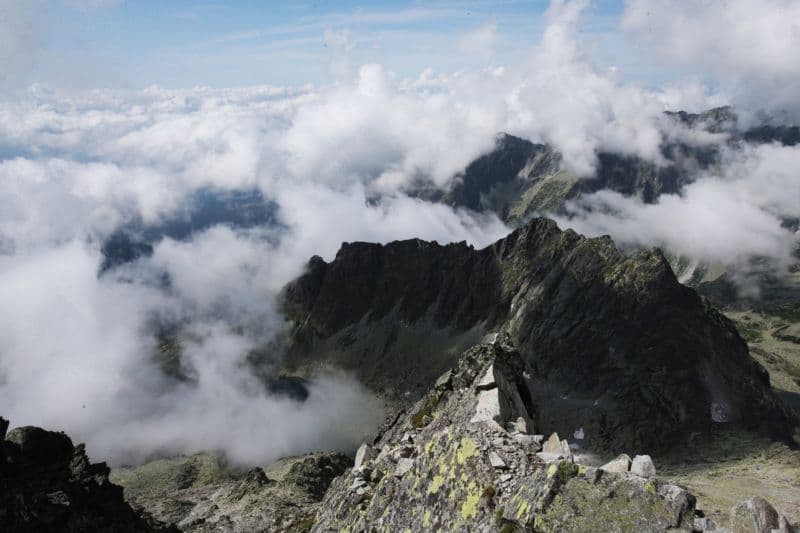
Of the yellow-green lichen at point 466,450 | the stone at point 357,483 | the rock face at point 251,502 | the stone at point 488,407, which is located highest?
the stone at point 488,407

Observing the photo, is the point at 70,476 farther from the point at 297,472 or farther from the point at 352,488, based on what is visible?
the point at 297,472

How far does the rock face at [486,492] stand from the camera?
49.7 feet

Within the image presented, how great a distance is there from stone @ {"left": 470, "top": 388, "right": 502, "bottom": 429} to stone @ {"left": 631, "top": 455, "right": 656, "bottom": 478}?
24.6 ft

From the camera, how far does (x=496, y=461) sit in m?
19.8

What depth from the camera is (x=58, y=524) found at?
50781 mm

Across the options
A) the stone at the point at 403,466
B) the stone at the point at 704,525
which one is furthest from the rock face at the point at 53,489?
the stone at the point at 704,525

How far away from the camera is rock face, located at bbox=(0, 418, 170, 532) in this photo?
48.1 meters

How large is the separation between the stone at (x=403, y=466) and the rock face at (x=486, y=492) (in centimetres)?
7

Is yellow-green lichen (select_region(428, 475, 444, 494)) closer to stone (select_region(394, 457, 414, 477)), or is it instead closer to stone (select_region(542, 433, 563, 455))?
stone (select_region(394, 457, 414, 477))

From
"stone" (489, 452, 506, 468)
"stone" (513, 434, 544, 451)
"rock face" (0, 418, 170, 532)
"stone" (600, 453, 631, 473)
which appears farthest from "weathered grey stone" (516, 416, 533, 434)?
"rock face" (0, 418, 170, 532)

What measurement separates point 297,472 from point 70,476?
303ft

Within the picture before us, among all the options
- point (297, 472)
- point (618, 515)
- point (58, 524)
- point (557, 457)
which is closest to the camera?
point (618, 515)

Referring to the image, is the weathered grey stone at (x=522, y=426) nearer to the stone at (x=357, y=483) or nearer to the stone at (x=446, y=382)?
the stone at (x=357, y=483)

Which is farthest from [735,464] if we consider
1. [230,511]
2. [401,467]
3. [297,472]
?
[401,467]
